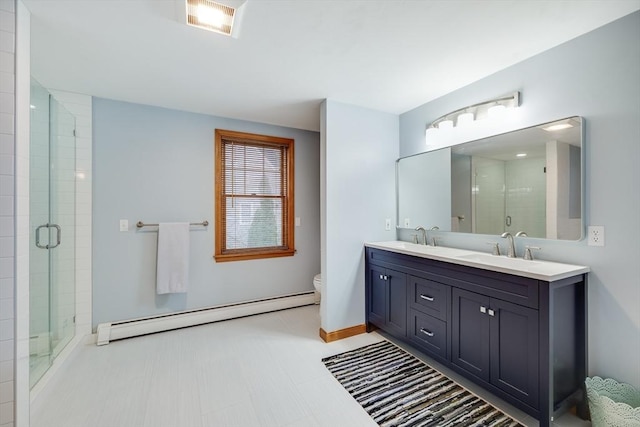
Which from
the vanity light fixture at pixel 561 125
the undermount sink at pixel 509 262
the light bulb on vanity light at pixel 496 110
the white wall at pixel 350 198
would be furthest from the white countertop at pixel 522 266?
the light bulb on vanity light at pixel 496 110

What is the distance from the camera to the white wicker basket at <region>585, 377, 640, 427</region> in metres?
1.30

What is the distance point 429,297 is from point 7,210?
267cm

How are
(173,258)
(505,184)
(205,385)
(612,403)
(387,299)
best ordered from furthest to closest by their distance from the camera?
(173,258), (387,299), (505,184), (205,385), (612,403)

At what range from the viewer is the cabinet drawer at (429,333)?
6.66 ft

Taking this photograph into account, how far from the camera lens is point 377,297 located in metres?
2.66

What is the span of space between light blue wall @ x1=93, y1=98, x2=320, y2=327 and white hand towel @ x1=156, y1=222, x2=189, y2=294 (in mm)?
123

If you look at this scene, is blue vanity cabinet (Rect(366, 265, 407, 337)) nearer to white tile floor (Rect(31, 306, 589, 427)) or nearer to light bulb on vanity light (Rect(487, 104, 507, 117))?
white tile floor (Rect(31, 306, 589, 427))

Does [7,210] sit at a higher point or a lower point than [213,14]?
lower

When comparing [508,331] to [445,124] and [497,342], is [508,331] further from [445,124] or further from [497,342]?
[445,124]

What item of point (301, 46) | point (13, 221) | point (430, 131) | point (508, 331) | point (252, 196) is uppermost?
point (301, 46)

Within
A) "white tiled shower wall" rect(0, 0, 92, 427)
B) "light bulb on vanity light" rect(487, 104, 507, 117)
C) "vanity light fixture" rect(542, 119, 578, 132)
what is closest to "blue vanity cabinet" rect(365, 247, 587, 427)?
"vanity light fixture" rect(542, 119, 578, 132)

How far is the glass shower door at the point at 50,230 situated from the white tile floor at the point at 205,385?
27 centimetres

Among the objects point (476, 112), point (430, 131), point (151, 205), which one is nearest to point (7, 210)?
point (151, 205)

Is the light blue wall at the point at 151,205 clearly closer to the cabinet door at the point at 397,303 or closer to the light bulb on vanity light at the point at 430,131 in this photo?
the cabinet door at the point at 397,303
